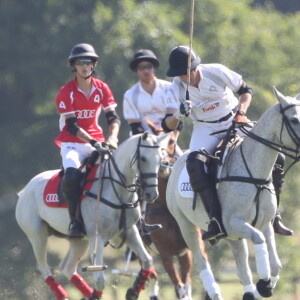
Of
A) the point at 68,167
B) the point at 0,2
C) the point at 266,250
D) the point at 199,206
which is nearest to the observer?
the point at 266,250

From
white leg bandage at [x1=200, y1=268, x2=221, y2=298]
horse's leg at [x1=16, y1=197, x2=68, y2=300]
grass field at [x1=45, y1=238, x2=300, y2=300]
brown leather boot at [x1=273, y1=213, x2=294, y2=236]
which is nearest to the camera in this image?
white leg bandage at [x1=200, y1=268, x2=221, y2=298]

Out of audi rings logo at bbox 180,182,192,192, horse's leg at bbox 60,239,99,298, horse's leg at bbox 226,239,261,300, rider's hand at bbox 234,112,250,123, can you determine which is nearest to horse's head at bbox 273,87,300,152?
rider's hand at bbox 234,112,250,123

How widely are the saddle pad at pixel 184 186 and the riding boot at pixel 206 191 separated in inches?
13.1

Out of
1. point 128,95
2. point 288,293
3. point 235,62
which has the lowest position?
point 288,293

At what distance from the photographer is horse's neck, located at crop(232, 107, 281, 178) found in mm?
12758

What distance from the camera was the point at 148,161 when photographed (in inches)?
570

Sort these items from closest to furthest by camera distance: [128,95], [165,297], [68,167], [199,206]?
[199,206] < [68,167] < [128,95] < [165,297]

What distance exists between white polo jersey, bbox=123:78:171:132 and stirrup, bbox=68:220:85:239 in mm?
1698

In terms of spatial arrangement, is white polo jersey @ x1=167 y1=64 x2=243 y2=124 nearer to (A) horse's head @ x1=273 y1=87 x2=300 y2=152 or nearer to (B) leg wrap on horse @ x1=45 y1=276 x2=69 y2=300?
(A) horse's head @ x1=273 y1=87 x2=300 y2=152

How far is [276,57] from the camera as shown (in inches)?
1068

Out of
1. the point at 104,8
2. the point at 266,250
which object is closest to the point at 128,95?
the point at 266,250

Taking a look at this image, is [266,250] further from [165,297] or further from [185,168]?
[165,297]

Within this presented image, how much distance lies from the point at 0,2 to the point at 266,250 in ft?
52.9

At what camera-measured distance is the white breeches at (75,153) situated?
596 inches
